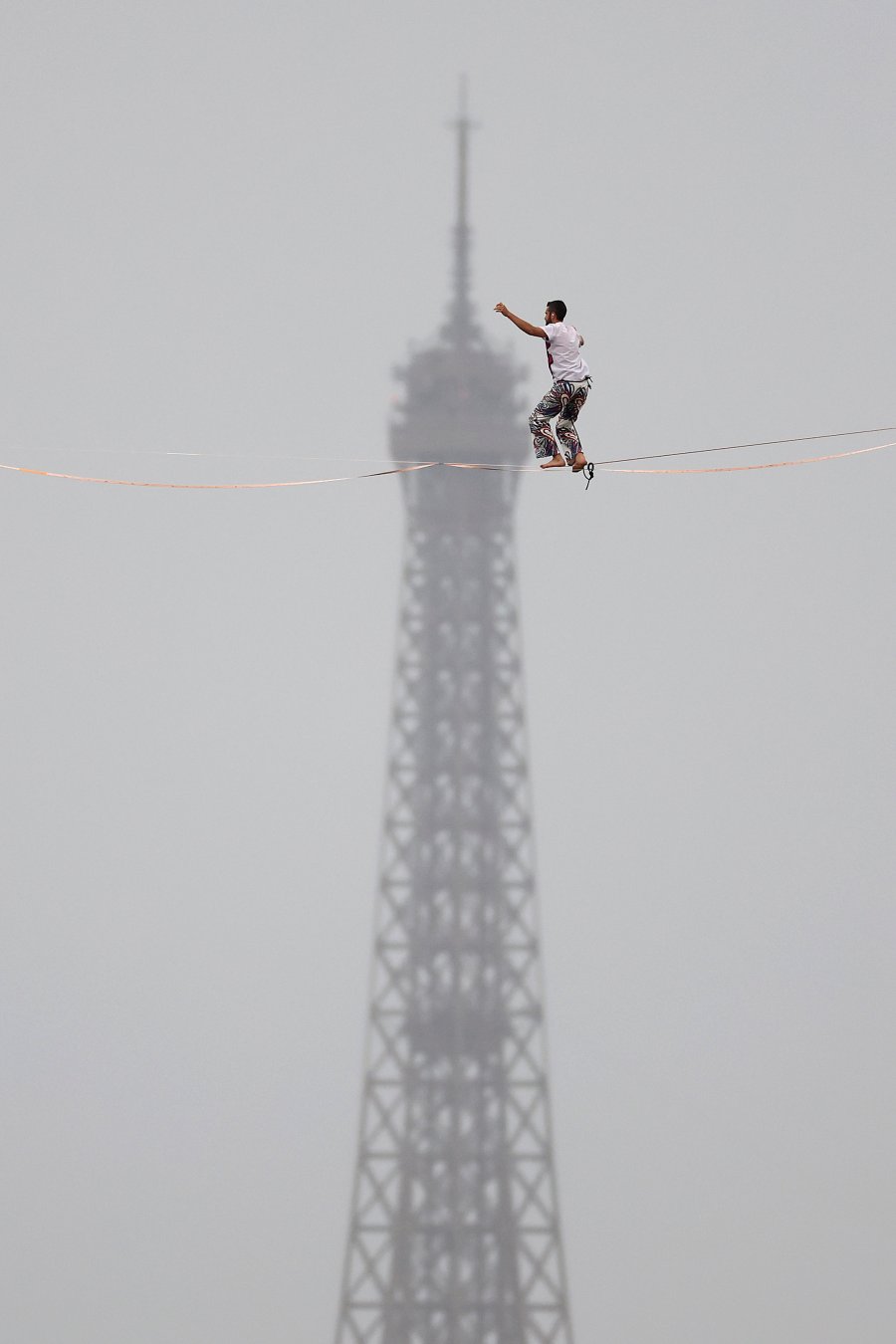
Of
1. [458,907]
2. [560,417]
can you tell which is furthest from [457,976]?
[560,417]

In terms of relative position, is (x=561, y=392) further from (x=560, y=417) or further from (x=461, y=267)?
(x=461, y=267)

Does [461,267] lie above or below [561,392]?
above

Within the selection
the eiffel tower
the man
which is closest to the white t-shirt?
the man

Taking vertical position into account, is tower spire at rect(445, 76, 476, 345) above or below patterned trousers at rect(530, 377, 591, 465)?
above

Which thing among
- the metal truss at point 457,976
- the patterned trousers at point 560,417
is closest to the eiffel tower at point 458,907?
the metal truss at point 457,976

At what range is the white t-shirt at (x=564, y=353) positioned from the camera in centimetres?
1176

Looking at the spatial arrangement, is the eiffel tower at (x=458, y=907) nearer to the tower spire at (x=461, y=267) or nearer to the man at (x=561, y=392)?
the tower spire at (x=461, y=267)

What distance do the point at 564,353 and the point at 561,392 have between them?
0.45 m

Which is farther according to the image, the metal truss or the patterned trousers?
the metal truss

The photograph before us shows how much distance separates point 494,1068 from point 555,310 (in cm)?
2680

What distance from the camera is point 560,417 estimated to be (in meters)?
12.5

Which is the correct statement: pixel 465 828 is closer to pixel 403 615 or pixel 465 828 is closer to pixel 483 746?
pixel 483 746

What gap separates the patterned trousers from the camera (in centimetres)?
1230

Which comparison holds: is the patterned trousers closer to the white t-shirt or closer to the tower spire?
the white t-shirt
